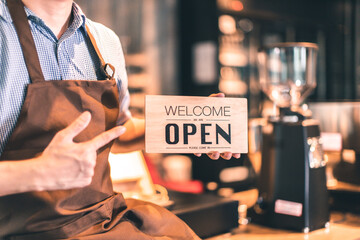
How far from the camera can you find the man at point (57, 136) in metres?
0.76

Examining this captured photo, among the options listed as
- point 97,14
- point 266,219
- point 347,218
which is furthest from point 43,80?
point 97,14

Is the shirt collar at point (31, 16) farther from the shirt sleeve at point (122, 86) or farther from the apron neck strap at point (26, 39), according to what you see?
the shirt sleeve at point (122, 86)

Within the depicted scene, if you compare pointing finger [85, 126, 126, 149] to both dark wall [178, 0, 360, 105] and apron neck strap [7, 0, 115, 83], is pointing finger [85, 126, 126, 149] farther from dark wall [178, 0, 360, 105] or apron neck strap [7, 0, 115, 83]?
dark wall [178, 0, 360, 105]

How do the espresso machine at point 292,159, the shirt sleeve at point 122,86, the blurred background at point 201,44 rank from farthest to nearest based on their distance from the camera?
the blurred background at point 201,44, the espresso machine at point 292,159, the shirt sleeve at point 122,86

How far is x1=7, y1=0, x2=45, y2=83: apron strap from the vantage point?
0.87 meters

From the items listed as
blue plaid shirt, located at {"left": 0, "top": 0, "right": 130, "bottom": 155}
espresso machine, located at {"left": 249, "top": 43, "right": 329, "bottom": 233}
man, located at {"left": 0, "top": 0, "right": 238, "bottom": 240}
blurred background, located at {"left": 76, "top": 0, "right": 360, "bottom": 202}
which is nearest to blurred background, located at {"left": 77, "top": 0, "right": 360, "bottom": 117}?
blurred background, located at {"left": 76, "top": 0, "right": 360, "bottom": 202}

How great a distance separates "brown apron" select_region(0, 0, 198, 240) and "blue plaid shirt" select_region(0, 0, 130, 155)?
0.02 meters

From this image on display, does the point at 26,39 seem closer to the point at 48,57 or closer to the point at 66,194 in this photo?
the point at 48,57

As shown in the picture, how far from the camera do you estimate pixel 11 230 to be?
799 millimetres

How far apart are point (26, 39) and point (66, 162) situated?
0.33m

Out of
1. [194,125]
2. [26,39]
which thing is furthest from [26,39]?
[194,125]

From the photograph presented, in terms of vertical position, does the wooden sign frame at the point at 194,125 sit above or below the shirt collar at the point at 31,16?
below

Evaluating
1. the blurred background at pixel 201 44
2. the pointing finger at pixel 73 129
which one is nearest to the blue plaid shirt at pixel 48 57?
the pointing finger at pixel 73 129

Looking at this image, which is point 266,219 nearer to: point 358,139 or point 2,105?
point 358,139
